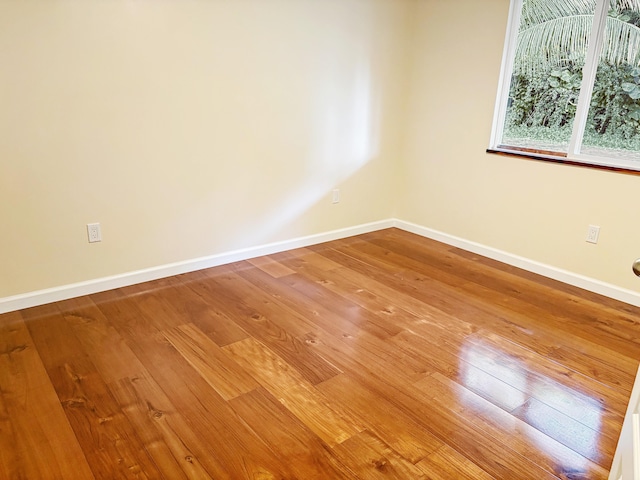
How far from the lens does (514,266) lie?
3.56 m

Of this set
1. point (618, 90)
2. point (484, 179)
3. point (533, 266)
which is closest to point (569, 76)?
point (618, 90)

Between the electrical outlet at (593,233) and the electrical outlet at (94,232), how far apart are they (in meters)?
3.16

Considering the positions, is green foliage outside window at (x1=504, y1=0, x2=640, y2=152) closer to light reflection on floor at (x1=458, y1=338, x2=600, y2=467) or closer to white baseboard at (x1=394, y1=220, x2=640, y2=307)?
white baseboard at (x1=394, y1=220, x2=640, y2=307)

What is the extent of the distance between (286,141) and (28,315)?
6.58ft

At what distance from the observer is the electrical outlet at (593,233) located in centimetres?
310

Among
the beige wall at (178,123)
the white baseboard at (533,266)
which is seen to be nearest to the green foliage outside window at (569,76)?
the white baseboard at (533,266)

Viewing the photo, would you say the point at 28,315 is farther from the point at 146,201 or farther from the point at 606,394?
the point at 606,394

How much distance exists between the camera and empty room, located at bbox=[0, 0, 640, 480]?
178 centimetres

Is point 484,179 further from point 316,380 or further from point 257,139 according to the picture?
point 316,380

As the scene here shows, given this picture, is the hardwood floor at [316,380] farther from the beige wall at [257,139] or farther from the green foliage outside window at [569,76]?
the green foliage outside window at [569,76]

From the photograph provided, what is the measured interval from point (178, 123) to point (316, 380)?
6.02 ft

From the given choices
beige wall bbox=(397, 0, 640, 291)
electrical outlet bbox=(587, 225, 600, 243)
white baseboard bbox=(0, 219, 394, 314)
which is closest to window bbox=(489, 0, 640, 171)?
beige wall bbox=(397, 0, 640, 291)

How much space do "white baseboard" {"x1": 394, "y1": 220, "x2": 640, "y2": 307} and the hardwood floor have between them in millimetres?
96

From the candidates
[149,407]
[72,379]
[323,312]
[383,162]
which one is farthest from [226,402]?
[383,162]
